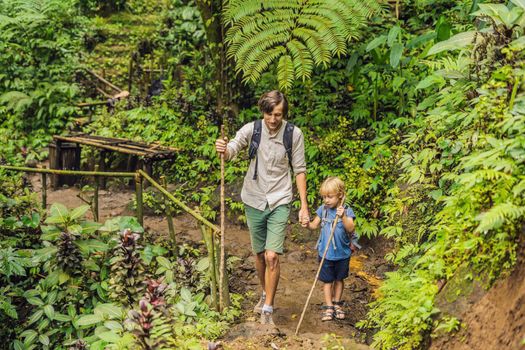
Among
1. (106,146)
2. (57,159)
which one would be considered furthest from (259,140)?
(57,159)

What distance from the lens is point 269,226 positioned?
499cm

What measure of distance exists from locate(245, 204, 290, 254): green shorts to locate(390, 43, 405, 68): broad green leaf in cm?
276

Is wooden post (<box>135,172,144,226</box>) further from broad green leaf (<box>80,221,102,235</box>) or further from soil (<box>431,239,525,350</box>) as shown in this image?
soil (<box>431,239,525,350</box>)

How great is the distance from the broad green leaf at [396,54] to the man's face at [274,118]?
2.50 m

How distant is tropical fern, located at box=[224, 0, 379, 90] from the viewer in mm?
6832

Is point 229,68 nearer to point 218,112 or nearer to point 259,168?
point 218,112

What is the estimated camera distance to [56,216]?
565 cm

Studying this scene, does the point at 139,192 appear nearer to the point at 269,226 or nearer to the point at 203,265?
the point at 203,265

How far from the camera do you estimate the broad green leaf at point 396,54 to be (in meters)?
6.81

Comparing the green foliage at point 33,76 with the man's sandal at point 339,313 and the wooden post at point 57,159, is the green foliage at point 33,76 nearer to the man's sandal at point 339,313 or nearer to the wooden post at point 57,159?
the wooden post at point 57,159

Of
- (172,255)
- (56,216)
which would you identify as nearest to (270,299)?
(172,255)

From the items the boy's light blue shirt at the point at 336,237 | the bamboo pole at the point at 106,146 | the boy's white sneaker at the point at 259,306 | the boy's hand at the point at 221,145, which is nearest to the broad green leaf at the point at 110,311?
the boy's white sneaker at the point at 259,306

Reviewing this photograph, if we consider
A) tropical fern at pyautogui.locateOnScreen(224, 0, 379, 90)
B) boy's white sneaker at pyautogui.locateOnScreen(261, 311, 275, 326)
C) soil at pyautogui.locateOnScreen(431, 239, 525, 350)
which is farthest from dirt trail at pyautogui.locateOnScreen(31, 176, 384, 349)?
tropical fern at pyautogui.locateOnScreen(224, 0, 379, 90)

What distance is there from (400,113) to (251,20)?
2.26 meters
